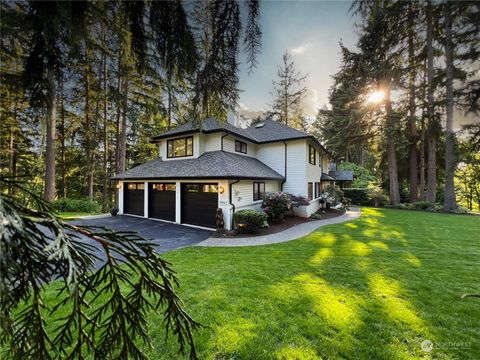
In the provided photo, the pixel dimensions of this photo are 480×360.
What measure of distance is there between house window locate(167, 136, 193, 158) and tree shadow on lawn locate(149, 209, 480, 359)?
24.6ft

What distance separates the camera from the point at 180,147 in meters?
13.6

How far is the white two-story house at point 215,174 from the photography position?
A: 10484 mm

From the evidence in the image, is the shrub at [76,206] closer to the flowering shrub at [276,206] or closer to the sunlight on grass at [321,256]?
the flowering shrub at [276,206]

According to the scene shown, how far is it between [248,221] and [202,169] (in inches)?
139

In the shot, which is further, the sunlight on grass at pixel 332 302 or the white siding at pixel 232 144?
the white siding at pixel 232 144

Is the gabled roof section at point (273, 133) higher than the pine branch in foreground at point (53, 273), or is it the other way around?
the gabled roof section at point (273, 133)

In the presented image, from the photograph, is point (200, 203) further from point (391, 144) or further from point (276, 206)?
point (391, 144)

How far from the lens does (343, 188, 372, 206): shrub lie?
72.0 ft

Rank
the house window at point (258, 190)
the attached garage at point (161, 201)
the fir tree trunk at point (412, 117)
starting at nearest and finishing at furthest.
Answer: the attached garage at point (161, 201)
the house window at point (258, 190)
the fir tree trunk at point (412, 117)

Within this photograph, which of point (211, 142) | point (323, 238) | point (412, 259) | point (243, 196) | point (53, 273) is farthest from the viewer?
point (211, 142)

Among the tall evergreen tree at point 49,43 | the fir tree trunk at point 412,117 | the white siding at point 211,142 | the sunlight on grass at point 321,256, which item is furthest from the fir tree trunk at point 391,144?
the tall evergreen tree at point 49,43

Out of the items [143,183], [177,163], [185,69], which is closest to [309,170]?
[177,163]

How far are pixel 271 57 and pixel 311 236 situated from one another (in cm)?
774

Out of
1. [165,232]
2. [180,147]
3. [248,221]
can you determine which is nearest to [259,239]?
[248,221]
